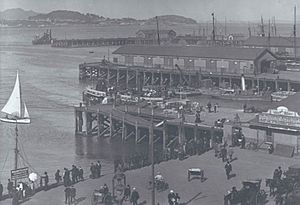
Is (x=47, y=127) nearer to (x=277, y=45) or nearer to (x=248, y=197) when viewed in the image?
(x=248, y=197)

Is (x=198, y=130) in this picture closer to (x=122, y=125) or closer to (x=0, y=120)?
(x=122, y=125)

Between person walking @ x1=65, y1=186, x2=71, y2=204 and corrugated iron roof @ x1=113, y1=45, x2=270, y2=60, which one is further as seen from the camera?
corrugated iron roof @ x1=113, y1=45, x2=270, y2=60

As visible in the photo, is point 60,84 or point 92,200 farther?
point 60,84

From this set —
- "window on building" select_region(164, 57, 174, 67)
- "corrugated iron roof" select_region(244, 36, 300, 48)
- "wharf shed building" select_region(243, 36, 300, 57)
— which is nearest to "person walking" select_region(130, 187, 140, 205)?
"window on building" select_region(164, 57, 174, 67)

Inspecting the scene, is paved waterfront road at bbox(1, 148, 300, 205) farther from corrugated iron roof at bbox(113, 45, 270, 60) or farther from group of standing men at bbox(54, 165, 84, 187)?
corrugated iron roof at bbox(113, 45, 270, 60)

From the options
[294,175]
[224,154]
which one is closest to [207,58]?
[224,154]

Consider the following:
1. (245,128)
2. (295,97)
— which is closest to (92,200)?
(245,128)

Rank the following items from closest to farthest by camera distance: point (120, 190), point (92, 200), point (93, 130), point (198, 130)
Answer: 1. point (92, 200)
2. point (120, 190)
3. point (198, 130)
4. point (93, 130)
